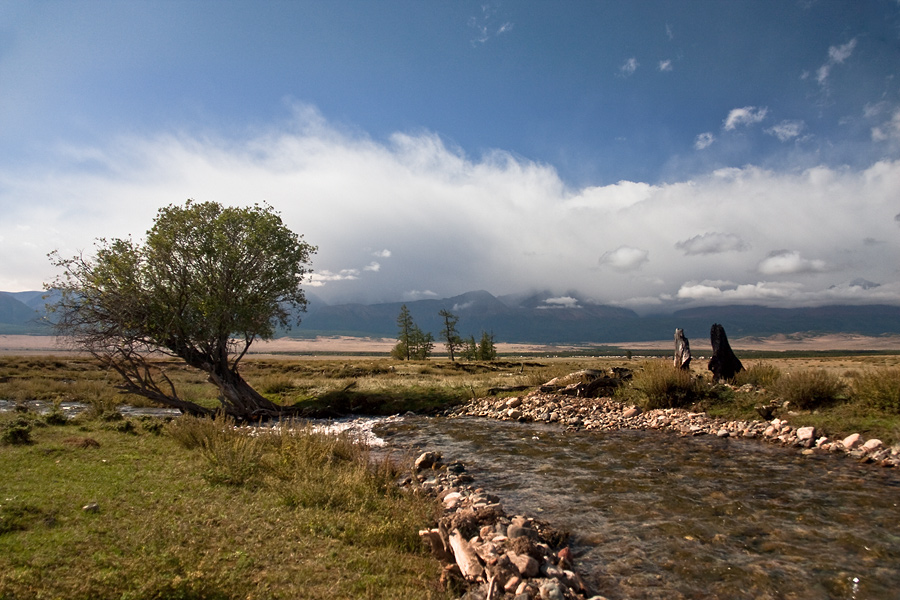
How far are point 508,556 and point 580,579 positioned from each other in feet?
3.28

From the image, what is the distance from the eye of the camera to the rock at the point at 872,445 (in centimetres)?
1152

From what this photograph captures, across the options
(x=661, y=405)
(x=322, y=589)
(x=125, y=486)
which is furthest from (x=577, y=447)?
(x=125, y=486)

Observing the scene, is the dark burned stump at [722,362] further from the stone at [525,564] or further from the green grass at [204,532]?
the stone at [525,564]

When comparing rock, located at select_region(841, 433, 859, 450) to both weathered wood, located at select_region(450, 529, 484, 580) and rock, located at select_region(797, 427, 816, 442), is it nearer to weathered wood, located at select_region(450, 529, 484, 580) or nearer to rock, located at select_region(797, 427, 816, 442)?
rock, located at select_region(797, 427, 816, 442)

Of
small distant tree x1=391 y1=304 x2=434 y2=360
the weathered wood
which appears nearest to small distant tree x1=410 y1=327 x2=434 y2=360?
small distant tree x1=391 y1=304 x2=434 y2=360

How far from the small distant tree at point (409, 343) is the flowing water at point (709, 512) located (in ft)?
238

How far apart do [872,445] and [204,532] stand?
1540 centimetres

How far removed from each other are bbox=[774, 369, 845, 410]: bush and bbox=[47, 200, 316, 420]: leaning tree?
21330 mm

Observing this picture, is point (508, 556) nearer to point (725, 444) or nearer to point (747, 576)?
point (747, 576)

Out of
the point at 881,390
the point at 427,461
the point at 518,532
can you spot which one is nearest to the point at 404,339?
the point at 427,461

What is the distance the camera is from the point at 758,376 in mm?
19438

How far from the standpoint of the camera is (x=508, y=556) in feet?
18.5

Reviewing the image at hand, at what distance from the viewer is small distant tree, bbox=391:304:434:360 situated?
86.5 m

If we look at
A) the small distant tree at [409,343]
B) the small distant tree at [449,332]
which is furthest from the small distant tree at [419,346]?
the small distant tree at [449,332]
